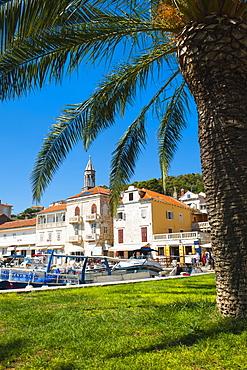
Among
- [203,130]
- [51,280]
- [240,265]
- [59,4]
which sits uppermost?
[59,4]

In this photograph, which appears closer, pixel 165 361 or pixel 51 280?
pixel 165 361

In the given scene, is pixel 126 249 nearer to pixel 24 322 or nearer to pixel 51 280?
pixel 51 280

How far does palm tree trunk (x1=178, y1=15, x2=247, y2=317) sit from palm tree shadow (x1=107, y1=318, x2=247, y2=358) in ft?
1.20

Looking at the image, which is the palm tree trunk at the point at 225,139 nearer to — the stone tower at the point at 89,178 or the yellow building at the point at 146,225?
the yellow building at the point at 146,225

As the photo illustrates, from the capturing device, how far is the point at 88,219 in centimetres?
4334

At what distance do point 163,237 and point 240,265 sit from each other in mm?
33615

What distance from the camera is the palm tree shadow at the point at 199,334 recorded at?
12.2 feet

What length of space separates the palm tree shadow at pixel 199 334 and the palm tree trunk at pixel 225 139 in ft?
1.20

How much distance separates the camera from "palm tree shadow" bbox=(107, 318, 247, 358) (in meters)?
3.71

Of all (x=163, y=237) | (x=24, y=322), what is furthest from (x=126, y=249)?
(x=24, y=322)

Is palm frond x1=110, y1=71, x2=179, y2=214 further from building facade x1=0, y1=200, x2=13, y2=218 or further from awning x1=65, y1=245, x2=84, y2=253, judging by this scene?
building facade x1=0, y1=200, x2=13, y2=218

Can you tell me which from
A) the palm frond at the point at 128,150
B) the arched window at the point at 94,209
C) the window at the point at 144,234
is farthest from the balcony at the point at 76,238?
the palm frond at the point at 128,150

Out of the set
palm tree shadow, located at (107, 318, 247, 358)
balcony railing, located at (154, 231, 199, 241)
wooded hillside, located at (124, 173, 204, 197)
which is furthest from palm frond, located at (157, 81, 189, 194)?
wooded hillside, located at (124, 173, 204, 197)

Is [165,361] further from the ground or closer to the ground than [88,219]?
closer to the ground
